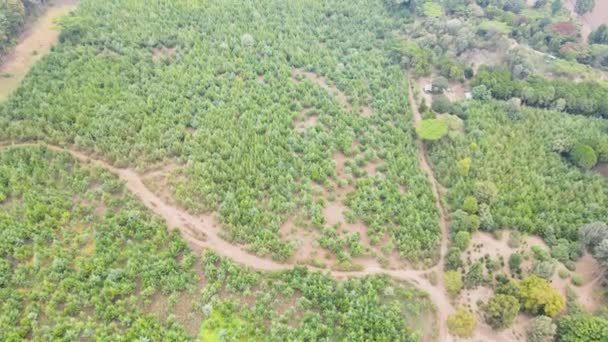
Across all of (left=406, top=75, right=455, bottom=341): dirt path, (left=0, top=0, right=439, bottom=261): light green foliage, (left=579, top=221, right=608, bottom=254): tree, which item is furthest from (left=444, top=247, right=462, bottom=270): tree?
(left=579, top=221, right=608, bottom=254): tree

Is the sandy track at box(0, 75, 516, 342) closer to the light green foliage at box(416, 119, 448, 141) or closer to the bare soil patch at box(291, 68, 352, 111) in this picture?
the light green foliage at box(416, 119, 448, 141)

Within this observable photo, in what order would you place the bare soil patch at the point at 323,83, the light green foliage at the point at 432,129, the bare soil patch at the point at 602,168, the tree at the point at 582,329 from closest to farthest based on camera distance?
the tree at the point at 582,329 → the bare soil patch at the point at 602,168 → the light green foliage at the point at 432,129 → the bare soil patch at the point at 323,83

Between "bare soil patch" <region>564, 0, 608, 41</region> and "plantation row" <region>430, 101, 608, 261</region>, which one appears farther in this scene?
"bare soil patch" <region>564, 0, 608, 41</region>

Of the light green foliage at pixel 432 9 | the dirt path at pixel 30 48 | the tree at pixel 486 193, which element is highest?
the dirt path at pixel 30 48

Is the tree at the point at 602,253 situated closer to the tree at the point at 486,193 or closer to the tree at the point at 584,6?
the tree at the point at 486,193

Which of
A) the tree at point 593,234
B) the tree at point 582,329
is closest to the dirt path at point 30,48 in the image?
the tree at point 582,329

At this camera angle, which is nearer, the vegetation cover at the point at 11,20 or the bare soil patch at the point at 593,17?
the vegetation cover at the point at 11,20

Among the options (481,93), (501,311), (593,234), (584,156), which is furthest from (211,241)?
(481,93)
